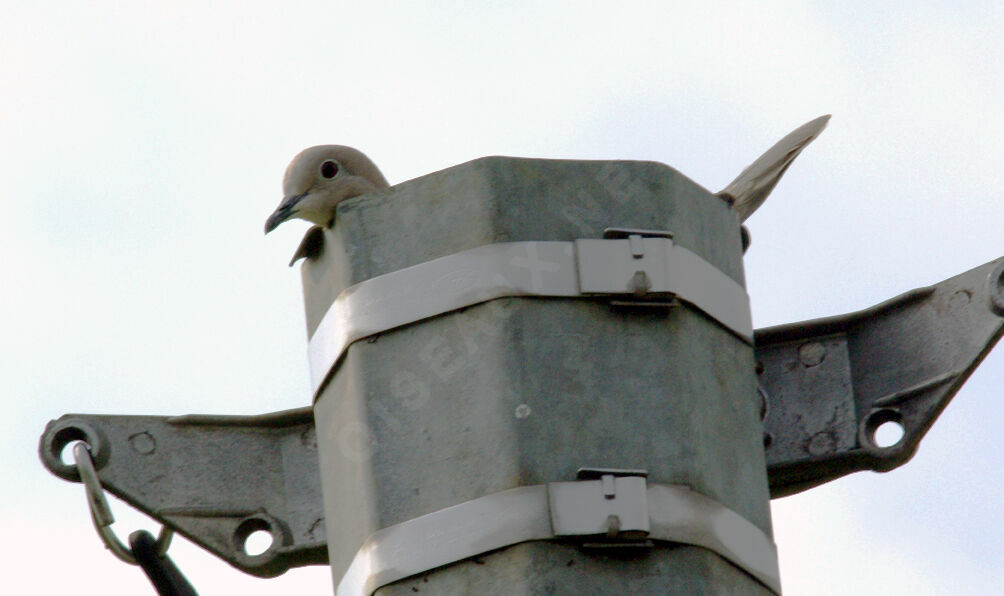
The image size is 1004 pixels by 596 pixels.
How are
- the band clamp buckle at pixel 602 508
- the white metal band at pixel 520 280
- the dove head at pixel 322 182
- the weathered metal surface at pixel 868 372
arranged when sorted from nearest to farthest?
the band clamp buckle at pixel 602 508 < the white metal band at pixel 520 280 < the weathered metal surface at pixel 868 372 < the dove head at pixel 322 182

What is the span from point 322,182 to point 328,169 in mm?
116

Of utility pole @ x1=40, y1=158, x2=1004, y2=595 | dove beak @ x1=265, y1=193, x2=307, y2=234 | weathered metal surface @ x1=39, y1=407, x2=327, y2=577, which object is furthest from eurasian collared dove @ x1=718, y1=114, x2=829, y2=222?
weathered metal surface @ x1=39, y1=407, x2=327, y2=577

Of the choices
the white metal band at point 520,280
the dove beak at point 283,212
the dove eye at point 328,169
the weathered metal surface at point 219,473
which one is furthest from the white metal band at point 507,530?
the dove eye at point 328,169

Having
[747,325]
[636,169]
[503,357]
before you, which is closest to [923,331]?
[747,325]

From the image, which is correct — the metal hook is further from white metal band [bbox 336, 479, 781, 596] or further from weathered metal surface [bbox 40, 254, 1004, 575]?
white metal band [bbox 336, 479, 781, 596]

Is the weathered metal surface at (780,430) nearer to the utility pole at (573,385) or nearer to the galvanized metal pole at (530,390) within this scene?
the utility pole at (573,385)

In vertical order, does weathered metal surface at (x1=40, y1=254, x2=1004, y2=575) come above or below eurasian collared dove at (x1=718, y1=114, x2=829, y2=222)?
below

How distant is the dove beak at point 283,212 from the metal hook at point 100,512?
966 mm

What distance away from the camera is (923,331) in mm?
7305

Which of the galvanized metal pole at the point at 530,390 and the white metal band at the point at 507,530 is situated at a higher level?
the galvanized metal pole at the point at 530,390

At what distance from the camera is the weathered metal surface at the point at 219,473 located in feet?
24.6

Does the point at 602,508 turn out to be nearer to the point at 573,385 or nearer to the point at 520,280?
the point at 573,385

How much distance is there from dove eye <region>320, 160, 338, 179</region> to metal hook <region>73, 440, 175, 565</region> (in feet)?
3.97

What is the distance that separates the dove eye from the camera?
7.55m
